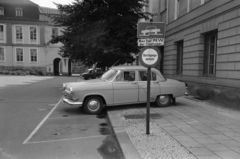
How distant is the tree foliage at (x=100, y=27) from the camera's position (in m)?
12.6

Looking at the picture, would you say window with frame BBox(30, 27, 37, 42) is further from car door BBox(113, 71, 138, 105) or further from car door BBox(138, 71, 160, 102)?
car door BBox(138, 71, 160, 102)

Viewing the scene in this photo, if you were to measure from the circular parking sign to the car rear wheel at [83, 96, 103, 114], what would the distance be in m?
3.07

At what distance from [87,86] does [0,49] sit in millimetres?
38877

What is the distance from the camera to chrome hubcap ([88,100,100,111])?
7.25m

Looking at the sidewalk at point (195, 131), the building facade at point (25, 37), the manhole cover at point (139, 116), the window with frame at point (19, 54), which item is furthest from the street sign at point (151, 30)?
the window with frame at point (19, 54)

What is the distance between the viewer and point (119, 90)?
7.43 metres

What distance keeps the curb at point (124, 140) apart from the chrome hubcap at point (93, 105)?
3.48 feet

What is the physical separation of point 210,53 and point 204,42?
784 millimetres

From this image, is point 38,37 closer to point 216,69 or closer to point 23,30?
point 23,30

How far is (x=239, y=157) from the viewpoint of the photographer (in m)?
3.61

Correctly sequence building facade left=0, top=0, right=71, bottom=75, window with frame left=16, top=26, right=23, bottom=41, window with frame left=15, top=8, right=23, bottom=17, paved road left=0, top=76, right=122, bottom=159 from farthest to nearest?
window with frame left=15, top=8, right=23, bottom=17
window with frame left=16, top=26, right=23, bottom=41
building facade left=0, top=0, right=71, bottom=75
paved road left=0, top=76, right=122, bottom=159

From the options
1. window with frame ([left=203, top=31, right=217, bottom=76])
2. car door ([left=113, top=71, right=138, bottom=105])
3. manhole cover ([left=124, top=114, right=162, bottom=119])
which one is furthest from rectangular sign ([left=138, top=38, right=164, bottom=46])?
window with frame ([left=203, top=31, right=217, bottom=76])

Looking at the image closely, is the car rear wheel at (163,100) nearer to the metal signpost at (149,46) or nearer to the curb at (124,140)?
the curb at (124,140)

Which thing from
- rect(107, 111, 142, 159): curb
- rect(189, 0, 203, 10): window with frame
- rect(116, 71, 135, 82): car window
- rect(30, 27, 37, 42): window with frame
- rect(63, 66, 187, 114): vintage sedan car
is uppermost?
rect(30, 27, 37, 42): window with frame
